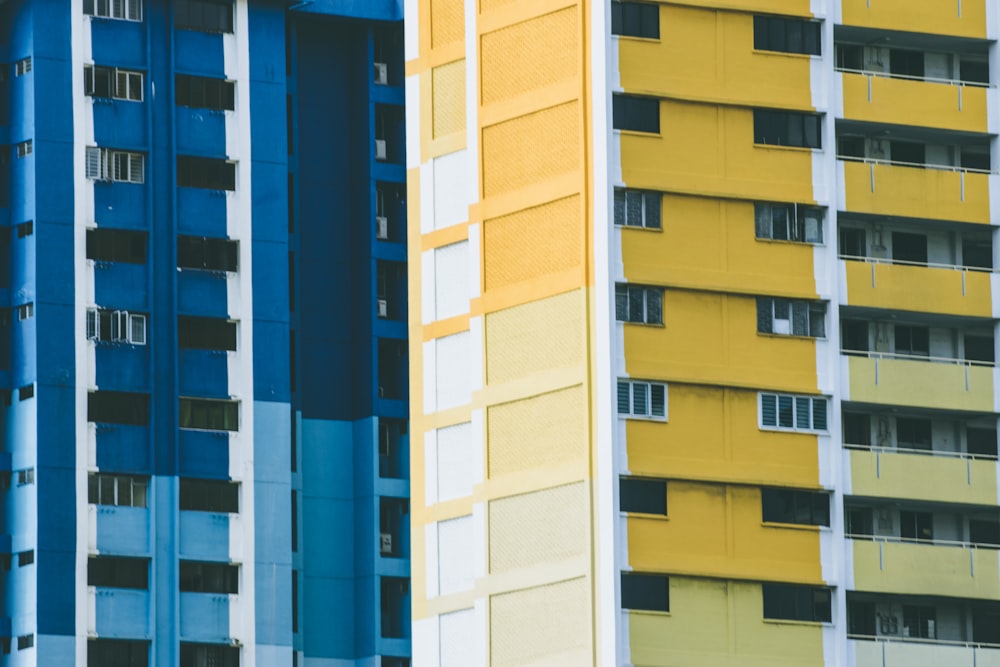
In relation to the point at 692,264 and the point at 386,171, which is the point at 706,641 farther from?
the point at 386,171

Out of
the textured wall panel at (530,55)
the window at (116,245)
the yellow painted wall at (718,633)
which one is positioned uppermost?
the window at (116,245)

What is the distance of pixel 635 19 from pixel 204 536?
106ft

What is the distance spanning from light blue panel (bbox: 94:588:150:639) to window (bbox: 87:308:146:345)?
8272 millimetres

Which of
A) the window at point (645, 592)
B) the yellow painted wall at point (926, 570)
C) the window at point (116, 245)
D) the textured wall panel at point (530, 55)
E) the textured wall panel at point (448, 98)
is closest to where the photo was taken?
the window at point (645, 592)

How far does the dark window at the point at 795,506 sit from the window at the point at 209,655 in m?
31.4

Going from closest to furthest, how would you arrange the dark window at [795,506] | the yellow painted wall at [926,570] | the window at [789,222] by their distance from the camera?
the dark window at [795,506]
the yellow painted wall at [926,570]
the window at [789,222]

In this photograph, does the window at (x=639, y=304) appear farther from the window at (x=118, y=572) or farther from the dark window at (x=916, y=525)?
the window at (x=118, y=572)

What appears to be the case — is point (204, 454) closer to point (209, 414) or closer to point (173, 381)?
point (209, 414)

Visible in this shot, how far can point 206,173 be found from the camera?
354 feet

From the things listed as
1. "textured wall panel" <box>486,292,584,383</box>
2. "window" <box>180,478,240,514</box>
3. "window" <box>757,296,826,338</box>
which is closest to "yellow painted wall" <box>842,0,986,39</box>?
"window" <box>757,296,826,338</box>

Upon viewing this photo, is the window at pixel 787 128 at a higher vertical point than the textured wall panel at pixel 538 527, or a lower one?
higher

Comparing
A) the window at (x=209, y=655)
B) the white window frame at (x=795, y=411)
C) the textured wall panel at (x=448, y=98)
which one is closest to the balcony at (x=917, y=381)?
the white window frame at (x=795, y=411)

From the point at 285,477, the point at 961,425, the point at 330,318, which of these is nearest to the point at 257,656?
the point at 285,477

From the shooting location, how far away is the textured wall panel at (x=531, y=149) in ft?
260
